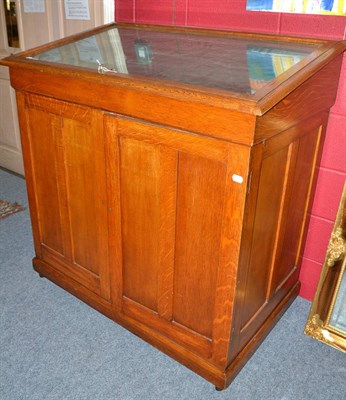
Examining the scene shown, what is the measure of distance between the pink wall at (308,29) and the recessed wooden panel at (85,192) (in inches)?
32.0

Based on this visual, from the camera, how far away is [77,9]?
2541 millimetres

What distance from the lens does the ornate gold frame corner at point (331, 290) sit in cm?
172

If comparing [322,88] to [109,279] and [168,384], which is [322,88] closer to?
[109,279]

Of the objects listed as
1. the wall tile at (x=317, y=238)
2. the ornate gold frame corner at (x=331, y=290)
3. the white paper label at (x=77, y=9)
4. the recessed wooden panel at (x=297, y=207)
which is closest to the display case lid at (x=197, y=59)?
the recessed wooden panel at (x=297, y=207)

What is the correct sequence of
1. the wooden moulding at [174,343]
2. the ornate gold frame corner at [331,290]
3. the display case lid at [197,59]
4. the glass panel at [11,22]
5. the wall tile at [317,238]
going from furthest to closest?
the glass panel at [11,22] → the wall tile at [317,238] → the ornate gold frame corner at [331,290] → the wooden moulding at [174,343] → the display case lid at [197,59]

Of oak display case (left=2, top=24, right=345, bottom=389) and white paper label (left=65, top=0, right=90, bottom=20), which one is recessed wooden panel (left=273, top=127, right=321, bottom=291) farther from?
white paper label (left=65, top=0, right=90, bottom=20)

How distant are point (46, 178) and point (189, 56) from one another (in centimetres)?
85

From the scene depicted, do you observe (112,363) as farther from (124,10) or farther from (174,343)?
(124,10)

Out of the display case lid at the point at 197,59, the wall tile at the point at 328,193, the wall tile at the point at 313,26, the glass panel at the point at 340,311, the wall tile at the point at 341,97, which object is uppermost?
the wall tile at the point at 313,26

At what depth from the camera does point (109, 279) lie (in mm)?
1830

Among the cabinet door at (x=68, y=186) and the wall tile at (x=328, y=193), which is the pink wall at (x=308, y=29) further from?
the cabinet door at (x=68, y=186)

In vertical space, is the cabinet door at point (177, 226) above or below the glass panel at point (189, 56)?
below

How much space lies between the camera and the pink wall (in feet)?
5.50

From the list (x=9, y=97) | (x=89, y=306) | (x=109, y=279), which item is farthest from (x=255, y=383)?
(x=9, y=97)
